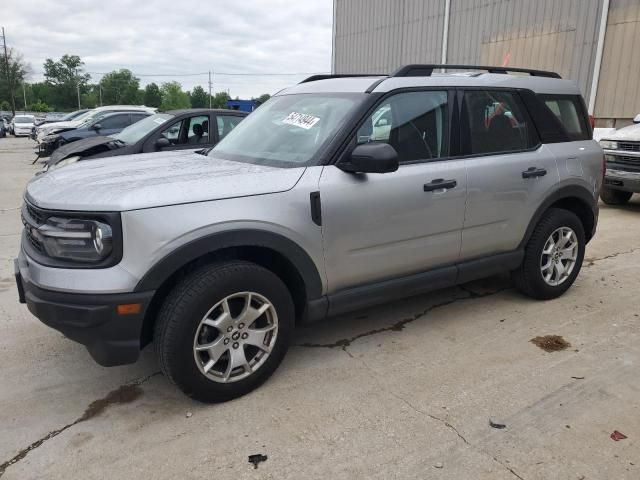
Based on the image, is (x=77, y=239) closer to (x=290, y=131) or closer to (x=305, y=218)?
(x=305, y=218)

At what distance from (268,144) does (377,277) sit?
3.77ft

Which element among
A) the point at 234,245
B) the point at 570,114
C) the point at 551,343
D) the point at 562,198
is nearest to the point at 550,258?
the point at 562,198

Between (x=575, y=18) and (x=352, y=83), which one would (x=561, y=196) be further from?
(x=575, y=18)

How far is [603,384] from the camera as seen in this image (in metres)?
3.07

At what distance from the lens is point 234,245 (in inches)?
106

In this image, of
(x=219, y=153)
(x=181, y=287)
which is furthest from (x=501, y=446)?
(x=219, y=153)

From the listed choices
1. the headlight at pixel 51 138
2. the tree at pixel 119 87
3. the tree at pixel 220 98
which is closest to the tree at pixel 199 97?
the tree at pixel 220 98

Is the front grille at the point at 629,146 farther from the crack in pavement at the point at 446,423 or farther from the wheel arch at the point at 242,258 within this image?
the wheel arch at the point at 242,258

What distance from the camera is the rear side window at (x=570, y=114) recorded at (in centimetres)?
426

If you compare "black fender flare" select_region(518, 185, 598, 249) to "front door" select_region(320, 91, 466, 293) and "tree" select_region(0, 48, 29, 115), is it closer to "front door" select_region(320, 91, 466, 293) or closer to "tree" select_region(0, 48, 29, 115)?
"front door" select_region(320, 91, 466, 293)

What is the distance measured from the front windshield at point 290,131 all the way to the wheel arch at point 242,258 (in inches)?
22.2

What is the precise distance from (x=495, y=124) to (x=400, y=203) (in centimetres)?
120

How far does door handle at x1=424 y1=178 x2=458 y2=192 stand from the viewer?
3.38 metres

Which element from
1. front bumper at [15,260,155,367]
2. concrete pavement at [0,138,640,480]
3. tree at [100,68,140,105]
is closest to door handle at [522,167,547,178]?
concrete pavement at [0,138,640,480]
